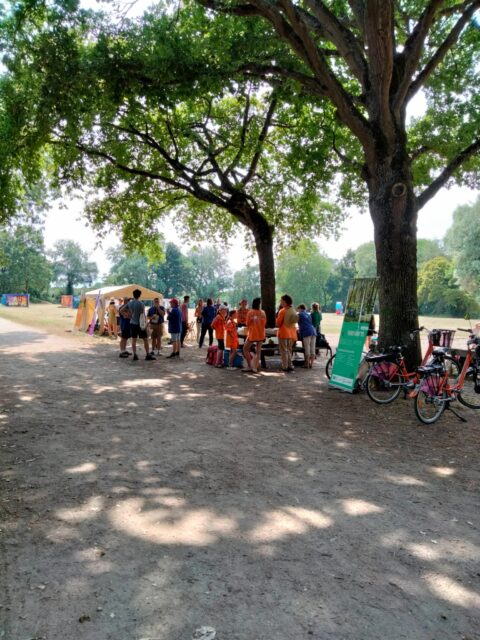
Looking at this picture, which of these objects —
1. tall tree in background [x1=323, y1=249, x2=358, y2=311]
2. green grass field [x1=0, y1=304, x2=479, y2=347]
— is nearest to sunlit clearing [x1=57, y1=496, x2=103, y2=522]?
green grass field [x1=0, y1=304, x2=479, y2=347]

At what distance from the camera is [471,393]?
396 inches

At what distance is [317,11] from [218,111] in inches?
405

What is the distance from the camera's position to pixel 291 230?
2298 centimetres

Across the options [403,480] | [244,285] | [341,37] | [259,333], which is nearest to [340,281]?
[244,285]

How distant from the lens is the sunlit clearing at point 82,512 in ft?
12.8

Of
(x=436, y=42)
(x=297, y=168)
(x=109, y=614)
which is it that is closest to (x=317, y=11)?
(x=436, y=42)

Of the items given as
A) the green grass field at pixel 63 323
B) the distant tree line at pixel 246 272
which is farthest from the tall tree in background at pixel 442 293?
the green grass field at pixel 63 323

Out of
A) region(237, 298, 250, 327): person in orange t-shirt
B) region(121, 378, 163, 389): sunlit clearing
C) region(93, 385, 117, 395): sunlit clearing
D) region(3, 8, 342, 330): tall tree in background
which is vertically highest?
region(3, 8, 342, 330): tall tree in background

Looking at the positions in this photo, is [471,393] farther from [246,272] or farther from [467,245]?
[246,272]

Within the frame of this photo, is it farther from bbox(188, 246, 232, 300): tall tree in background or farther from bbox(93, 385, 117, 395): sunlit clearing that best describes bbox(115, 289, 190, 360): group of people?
bbox(188, 246, 232, 300): tall tree in background

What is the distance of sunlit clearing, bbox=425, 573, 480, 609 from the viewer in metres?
2.97

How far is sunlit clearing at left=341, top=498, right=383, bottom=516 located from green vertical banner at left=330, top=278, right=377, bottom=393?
5.34m

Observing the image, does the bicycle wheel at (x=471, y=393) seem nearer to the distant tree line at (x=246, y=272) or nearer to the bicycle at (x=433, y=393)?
the bicycle at (x=433, y=393)

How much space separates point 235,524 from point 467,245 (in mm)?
55817
